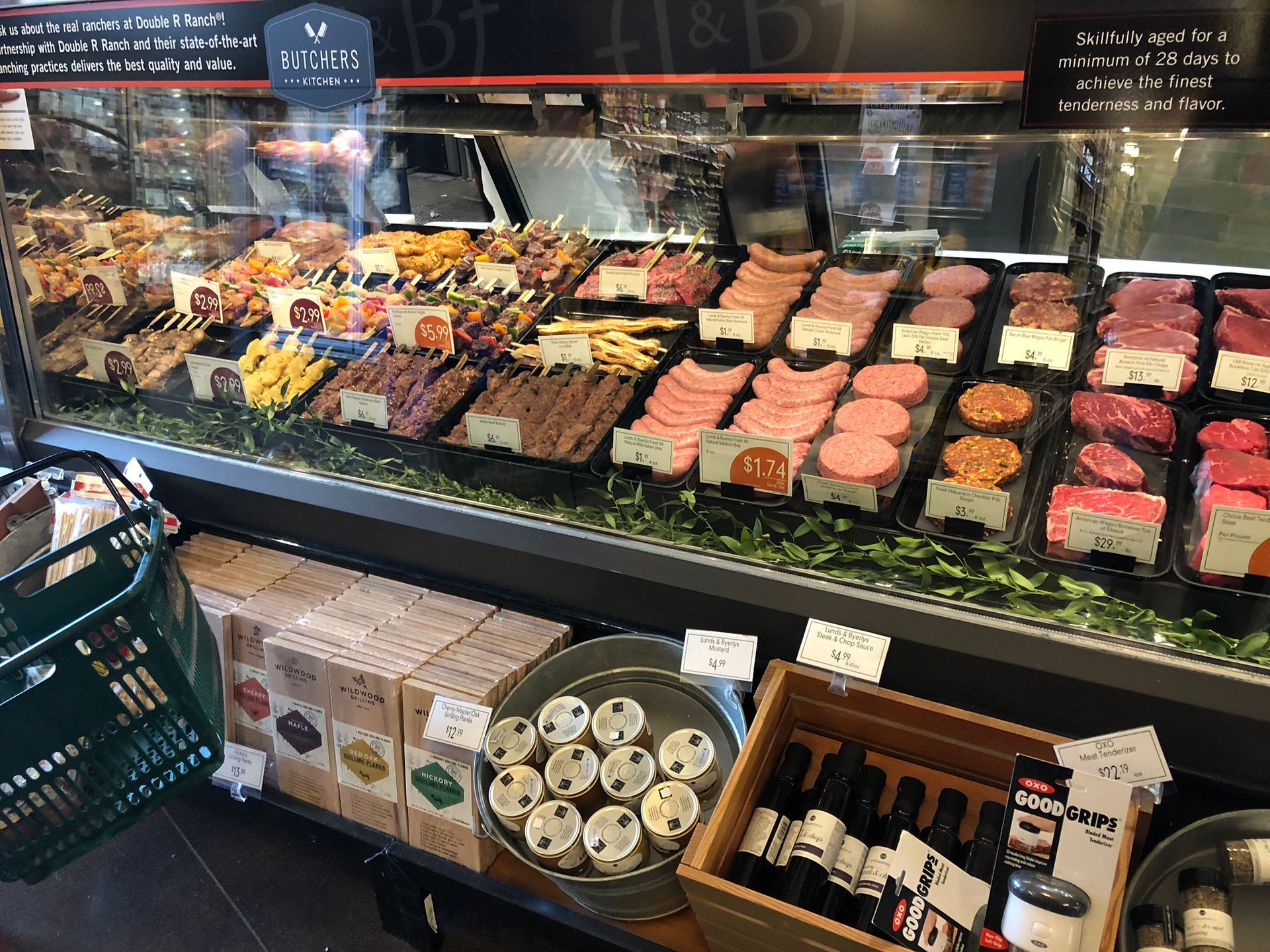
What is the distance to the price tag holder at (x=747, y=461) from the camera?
1.75 meters

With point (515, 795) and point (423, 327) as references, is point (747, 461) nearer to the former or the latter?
point (515, 795)

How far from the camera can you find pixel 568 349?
2.34 m

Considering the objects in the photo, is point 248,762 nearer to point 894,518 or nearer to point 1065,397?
point 894,518

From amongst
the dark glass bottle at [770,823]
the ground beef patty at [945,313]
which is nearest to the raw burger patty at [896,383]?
the ground beef patty at [945,313]

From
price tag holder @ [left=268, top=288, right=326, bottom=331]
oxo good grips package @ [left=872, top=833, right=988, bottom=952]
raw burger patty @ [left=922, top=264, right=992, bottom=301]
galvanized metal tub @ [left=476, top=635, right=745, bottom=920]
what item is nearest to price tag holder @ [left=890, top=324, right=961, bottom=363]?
raw burger patty @ [left=922, top=264, right=992, bottom=301]

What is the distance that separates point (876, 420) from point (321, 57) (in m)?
1.44

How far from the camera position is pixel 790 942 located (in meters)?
1.34

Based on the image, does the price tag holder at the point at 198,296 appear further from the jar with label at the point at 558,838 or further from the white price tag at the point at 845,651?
the white price tag at the point at 845,651

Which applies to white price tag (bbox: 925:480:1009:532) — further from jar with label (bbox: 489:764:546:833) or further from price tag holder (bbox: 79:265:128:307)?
price tag holder (bbox: 79:265:128:307)

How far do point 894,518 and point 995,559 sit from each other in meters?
0.20

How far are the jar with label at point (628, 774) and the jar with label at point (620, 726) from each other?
22 mm

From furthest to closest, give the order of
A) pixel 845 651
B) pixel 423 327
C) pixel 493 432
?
1. pixel 423 327
2. pixel 493 432
3. pixel 845 651

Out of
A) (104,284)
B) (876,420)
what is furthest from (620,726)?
(104,284)

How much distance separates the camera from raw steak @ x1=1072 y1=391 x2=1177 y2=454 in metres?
1.74
